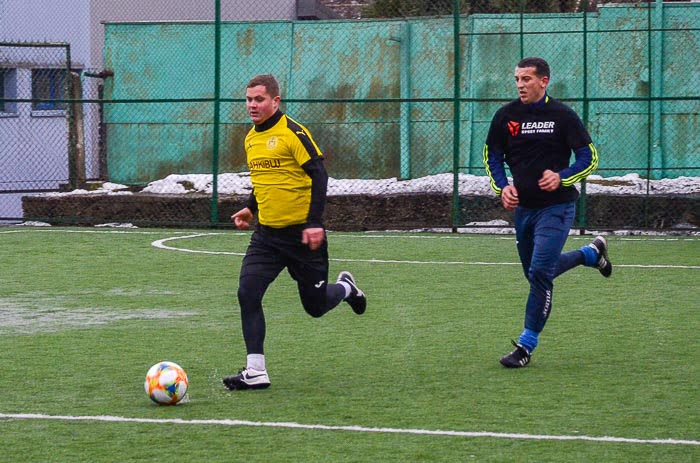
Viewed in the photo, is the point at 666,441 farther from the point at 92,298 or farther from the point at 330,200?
the point at 330,200

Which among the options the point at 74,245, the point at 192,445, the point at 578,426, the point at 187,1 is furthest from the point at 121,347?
the point at 187,1

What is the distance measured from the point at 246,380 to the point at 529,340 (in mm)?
1829

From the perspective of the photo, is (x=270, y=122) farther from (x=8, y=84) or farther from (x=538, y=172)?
(x=8, y=84)

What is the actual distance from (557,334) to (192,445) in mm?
3998

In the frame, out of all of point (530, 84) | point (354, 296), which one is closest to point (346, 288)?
point (354, 296)

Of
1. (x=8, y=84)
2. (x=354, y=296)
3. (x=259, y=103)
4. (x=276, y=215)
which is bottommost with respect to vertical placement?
(x=354, y=296)

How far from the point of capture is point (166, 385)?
6652mm

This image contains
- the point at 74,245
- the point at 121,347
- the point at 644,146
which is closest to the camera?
the point at 121,347

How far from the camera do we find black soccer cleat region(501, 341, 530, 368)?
7781 mm

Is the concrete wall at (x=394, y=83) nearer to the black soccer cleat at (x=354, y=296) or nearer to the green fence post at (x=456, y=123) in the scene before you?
the green fence post at (x=456, y=123)

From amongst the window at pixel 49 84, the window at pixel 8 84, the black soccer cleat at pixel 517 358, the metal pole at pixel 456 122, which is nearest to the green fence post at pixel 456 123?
the metal pole at pixel 456 122

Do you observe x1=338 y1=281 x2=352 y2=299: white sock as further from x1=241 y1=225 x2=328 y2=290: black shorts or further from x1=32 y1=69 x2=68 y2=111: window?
x1=32 y1=69 x2=68 y2=111: window

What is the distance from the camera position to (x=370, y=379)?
294 inches

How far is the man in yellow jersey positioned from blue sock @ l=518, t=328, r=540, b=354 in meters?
1.26
